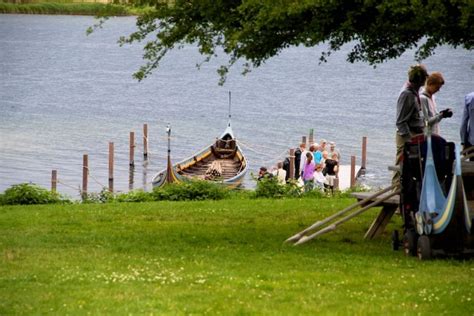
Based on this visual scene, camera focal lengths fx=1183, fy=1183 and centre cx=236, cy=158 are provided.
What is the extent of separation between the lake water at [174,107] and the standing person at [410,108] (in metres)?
25.3

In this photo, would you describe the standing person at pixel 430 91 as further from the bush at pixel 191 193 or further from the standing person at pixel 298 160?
the standing person at pixel 298 160

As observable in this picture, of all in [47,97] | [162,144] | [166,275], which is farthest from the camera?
[47,97]

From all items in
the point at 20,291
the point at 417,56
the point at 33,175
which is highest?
the point at 417,56

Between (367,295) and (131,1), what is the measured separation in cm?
642

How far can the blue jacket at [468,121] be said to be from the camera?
622 inches

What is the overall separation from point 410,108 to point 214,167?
82.1ft

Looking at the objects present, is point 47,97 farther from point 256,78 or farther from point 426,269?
point 426,269

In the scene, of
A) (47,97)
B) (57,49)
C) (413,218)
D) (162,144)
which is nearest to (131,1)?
(413,218)

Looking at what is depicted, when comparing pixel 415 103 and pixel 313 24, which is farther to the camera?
pixel 415 103

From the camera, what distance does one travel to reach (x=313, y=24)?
14523 mm

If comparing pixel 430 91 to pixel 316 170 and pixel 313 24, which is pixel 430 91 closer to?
pixel 313 24

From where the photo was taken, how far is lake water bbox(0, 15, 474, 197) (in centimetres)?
4919

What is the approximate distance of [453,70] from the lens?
108438 millimetres

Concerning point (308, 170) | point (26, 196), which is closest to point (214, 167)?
point (308, 170)
